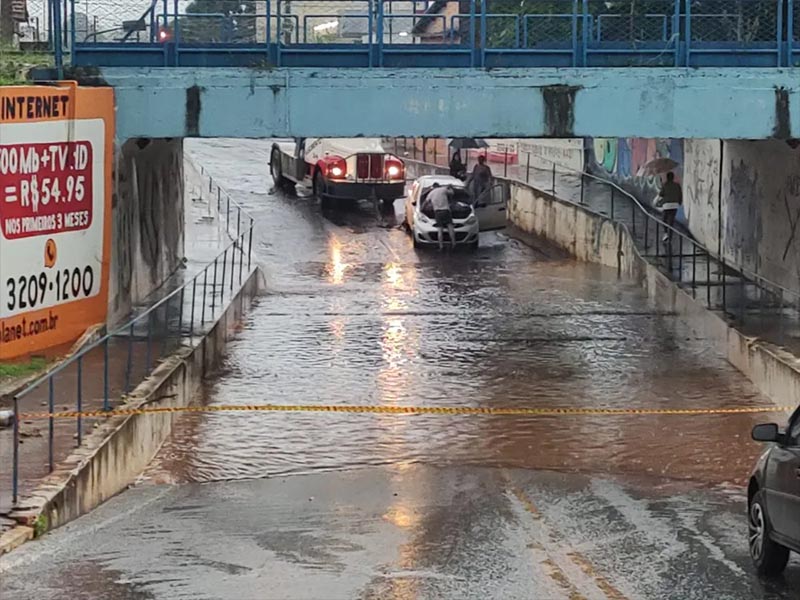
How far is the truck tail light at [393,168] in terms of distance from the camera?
4028 centimetres

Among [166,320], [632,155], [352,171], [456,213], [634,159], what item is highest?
[632,155]

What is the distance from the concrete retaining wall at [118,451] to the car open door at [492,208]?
16198 mm

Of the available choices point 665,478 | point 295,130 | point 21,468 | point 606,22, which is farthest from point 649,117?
point 21,468

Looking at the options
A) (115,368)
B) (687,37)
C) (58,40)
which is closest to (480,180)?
(687,37)

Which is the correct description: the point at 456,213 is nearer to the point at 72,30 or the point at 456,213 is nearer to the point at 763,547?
the point at 72,30

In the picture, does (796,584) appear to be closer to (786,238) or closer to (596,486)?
(596,486)

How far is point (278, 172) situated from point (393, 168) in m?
5.55

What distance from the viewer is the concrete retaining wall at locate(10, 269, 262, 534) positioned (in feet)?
37.6

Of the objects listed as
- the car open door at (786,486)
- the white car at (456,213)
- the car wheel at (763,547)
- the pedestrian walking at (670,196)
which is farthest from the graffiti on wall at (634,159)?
the car open door at (786,486)

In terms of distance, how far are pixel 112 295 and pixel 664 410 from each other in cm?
794

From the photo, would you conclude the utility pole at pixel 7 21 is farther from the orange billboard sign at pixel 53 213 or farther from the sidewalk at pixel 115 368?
the orange billboard sign at pixel 53 213

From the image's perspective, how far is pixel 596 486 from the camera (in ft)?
48.3

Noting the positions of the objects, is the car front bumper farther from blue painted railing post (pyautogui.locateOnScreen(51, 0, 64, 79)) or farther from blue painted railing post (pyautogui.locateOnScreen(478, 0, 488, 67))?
blue painted railing post (pyautogui.locateOnScreen(51, 0, 64, 79))

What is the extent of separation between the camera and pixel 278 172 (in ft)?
147
